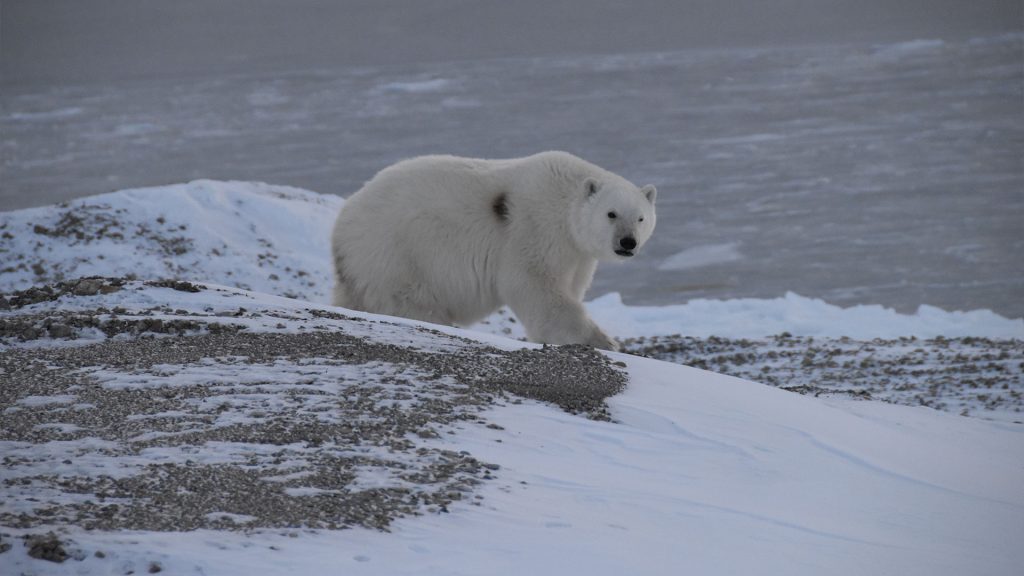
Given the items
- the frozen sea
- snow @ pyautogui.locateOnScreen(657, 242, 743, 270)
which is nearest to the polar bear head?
the frozen sea

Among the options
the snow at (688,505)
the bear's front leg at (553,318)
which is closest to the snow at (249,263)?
the bear's front leg at (553,318)

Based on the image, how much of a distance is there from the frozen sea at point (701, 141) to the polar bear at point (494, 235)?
11.8 ft

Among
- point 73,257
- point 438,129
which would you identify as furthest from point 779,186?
A: point 73,257

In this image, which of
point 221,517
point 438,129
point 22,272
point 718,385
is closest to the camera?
point 221,517

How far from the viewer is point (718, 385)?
4.83 meters

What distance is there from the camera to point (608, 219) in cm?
621

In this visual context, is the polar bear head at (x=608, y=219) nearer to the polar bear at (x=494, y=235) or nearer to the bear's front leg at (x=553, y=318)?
the polar bear at (x=494, y=235)

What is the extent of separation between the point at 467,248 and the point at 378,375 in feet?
7.41

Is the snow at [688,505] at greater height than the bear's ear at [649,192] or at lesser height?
lesser

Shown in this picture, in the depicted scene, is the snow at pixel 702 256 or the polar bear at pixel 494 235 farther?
the snow at pixel 702 256

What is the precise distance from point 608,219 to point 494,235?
2.11 feet

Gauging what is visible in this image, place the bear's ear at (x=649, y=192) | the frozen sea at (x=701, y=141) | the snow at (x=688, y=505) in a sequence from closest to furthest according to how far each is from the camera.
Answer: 1. the snow at (x=688, y=505)
2. the bear's ear at (x=649, y=192)
3. the frozen sea at (x=701, y=141)

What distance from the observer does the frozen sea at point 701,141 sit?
1051cm

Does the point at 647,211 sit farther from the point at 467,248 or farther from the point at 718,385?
the point at 718,385
